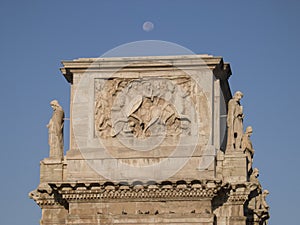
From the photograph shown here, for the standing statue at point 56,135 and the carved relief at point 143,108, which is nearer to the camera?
the carved relief at point 143,108

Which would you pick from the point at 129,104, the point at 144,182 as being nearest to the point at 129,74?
the point at 129,104

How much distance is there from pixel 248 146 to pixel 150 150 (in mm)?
3068

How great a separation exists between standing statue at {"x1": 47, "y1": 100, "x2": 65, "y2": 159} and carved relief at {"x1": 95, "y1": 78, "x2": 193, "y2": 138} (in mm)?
1172

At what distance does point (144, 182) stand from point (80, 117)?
2.96 m

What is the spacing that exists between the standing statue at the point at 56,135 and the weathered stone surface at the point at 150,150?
111mm

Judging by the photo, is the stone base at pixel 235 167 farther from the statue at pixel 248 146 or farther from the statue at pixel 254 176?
the statue at pixel 254 176

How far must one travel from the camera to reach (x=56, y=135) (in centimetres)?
4006

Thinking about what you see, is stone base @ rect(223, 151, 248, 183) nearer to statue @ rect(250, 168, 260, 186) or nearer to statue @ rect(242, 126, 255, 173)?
statue @ rect(242, 126, 255, 173)

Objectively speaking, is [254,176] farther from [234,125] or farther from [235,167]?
[235,167]

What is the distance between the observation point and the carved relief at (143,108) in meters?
39.5

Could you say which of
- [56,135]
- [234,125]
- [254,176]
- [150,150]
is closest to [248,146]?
[234,125]

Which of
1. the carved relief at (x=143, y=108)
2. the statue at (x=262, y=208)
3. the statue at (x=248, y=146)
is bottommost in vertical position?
the statue at (x=262, y=208)

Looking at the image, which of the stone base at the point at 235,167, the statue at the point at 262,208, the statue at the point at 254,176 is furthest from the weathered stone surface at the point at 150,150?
Result: the statue at the point at 262,208

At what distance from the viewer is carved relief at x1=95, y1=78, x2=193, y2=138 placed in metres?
39.5
